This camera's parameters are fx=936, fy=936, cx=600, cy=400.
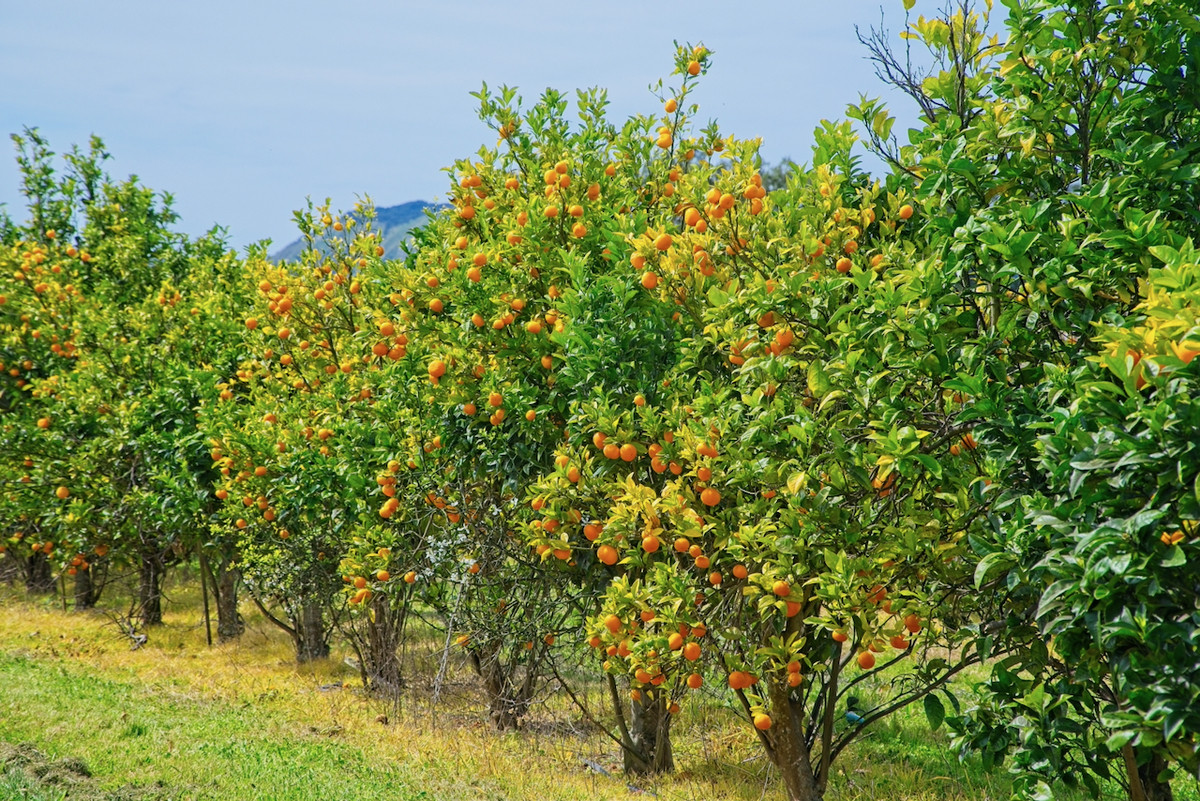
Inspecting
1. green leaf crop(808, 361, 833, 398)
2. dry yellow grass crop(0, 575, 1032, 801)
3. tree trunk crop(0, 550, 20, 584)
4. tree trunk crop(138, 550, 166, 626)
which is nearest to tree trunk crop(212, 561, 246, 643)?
dry yellow grass crop(0, 575, 1032, 801)

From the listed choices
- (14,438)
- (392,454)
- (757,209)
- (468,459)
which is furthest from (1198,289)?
(14,438)

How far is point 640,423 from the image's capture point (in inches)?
190

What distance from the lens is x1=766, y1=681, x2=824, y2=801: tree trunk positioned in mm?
5152

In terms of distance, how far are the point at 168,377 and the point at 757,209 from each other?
865 cm

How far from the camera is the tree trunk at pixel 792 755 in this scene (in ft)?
16.9

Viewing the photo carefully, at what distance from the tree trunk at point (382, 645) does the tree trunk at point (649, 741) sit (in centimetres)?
283

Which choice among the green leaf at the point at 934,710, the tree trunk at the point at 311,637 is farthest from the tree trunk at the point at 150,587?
the green leaf at the point at 934,710

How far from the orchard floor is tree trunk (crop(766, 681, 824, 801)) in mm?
498

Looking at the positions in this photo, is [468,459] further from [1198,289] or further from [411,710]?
[1198,289]

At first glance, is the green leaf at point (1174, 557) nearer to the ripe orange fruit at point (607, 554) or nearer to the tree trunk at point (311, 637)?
the ripe orange fruit at point (607, 554)

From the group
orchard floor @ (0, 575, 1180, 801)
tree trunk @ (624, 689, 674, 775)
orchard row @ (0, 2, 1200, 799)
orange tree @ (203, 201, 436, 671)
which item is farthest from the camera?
orange tree @ (203, 201, 436, 671)

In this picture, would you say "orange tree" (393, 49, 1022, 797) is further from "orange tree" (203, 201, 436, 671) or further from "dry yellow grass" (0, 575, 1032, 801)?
"orange tree" (203, 201, 436, 671)

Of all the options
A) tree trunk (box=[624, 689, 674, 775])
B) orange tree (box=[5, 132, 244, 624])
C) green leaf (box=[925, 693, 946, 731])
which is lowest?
tree trunk (box=[624, 689, 674, 775])

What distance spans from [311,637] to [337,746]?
13.3ft
